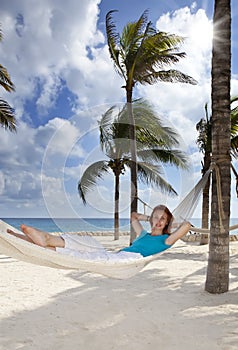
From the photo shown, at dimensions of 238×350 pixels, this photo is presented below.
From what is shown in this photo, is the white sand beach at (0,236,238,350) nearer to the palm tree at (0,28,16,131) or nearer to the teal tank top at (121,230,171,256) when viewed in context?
the teal tank top at (121,230,171,256)

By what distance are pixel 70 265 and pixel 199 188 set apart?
4.12 ft

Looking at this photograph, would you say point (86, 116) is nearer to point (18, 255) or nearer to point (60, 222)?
point (60, 222)

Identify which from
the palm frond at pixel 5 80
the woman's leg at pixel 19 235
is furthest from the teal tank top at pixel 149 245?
Result: the palm frond at pixel 5 80

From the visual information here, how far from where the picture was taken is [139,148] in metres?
9.16

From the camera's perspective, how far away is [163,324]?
9.16ft

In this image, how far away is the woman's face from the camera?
8.21 ft

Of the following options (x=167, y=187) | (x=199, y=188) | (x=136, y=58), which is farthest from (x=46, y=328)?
(x=167, y=187)

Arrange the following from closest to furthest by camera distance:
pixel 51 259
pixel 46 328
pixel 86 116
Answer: pixel 51 259
pixel 46 328
pixel 86 116

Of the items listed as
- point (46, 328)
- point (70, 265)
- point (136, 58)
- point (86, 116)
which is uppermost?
point (136, 58)

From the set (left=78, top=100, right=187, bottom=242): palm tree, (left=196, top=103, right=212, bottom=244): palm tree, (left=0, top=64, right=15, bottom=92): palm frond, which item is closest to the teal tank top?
(left=0, top=64, right=15, bottom=92): palm frond

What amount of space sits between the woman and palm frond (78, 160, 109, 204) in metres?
5.92

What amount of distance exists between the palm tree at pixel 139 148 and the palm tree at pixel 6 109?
2.23 m

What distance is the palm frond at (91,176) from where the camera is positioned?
896 cm

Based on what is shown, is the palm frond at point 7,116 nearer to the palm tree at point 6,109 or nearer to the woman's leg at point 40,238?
the palm tree at point 6,109
